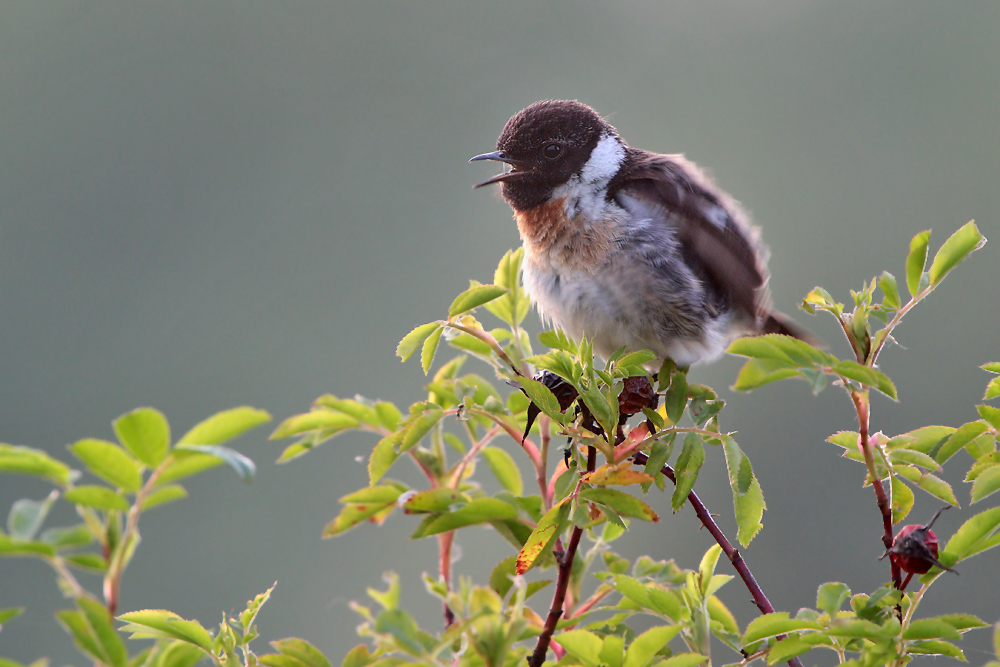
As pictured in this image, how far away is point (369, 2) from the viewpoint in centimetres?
2667

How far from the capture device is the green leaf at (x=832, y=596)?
97cm

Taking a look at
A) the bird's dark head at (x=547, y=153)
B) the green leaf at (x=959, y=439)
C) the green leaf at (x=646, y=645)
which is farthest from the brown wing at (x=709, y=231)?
the green leaf at (x=646, y=645)

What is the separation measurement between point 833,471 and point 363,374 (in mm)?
7078

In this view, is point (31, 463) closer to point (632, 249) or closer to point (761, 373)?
point (761, 373)

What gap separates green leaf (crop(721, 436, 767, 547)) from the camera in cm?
106

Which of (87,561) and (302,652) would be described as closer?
(87,561)

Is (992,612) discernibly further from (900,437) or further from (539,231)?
(900,437)

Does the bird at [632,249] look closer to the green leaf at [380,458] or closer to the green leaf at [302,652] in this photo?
the green leaf at [380,458]

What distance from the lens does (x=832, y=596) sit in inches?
38.7

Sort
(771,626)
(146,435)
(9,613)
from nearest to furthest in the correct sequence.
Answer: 1. (9,613)
2. (146,435)
3. (771,626)

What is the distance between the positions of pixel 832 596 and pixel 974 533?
0.17m

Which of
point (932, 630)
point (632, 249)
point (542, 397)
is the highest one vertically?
point (632, 249)

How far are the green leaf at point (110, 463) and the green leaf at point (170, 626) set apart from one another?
203 mm

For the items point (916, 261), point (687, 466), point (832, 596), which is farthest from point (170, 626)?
point (916, 261)
